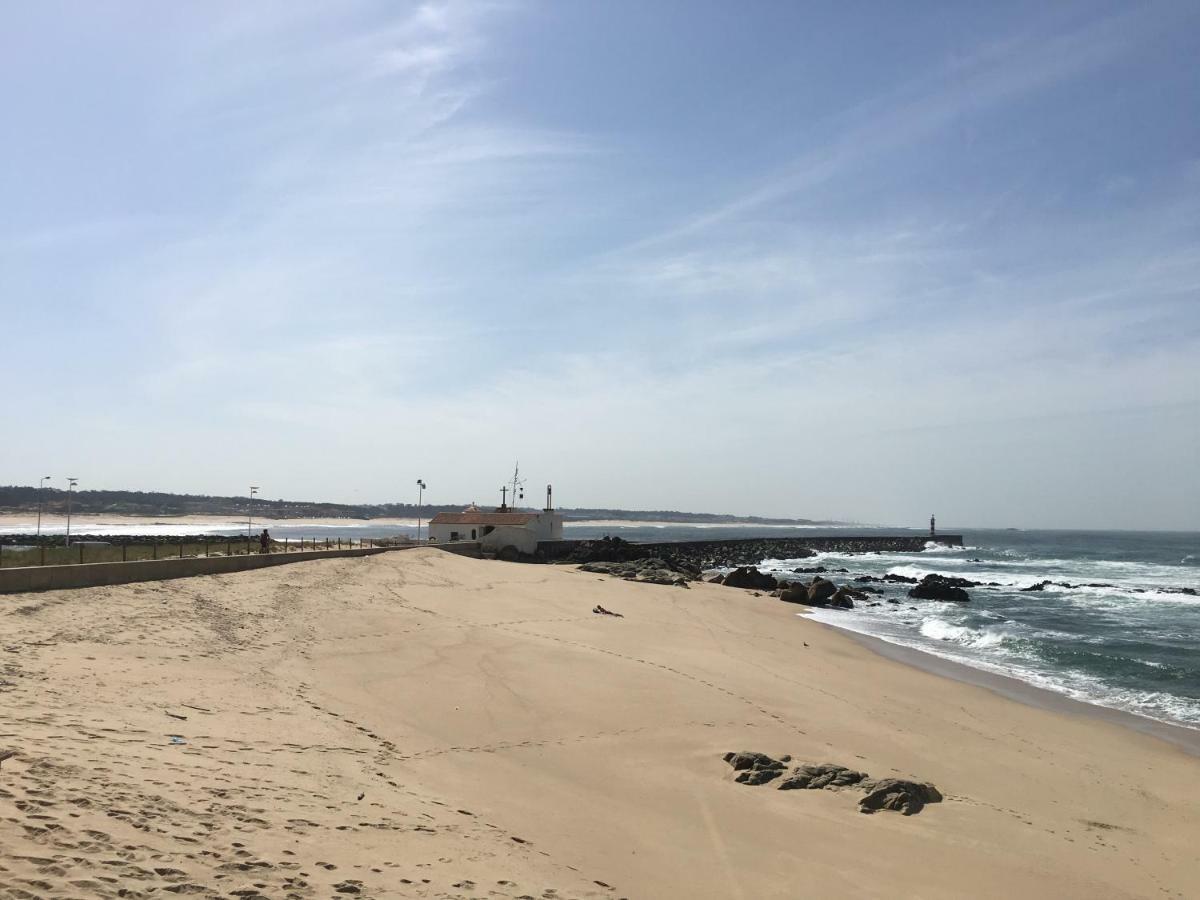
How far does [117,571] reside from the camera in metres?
18.3

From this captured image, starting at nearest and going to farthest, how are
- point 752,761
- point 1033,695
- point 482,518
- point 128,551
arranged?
point 752,761 → point 1033,695 → point 128,551 → point 482,518

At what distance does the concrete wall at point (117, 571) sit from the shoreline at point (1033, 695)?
18977mm

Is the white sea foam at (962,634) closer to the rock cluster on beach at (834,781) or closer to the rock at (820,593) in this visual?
the rock at (820,593)

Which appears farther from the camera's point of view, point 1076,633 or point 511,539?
point 511,539

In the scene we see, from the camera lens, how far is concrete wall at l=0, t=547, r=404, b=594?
16.0 m

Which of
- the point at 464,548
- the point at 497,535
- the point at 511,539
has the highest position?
the point at 497,535

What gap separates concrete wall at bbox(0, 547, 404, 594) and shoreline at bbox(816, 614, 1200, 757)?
62.3ft

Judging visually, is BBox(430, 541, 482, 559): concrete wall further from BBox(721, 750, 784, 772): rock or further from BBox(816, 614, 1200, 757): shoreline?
BBox(721, 750, 784, 772): rock

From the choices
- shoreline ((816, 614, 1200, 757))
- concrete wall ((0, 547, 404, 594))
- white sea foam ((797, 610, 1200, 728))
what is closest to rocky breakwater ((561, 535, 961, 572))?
white sea foam ((797, 610, 1200, 728))

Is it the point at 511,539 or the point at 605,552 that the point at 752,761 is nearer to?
the point at 511,539

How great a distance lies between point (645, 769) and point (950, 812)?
149 inches

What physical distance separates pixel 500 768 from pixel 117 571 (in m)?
13.0

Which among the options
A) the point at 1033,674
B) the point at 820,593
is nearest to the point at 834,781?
the point at 1033,674

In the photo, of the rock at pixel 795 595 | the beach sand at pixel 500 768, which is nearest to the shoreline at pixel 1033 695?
the beach sand at pixel 500 768
